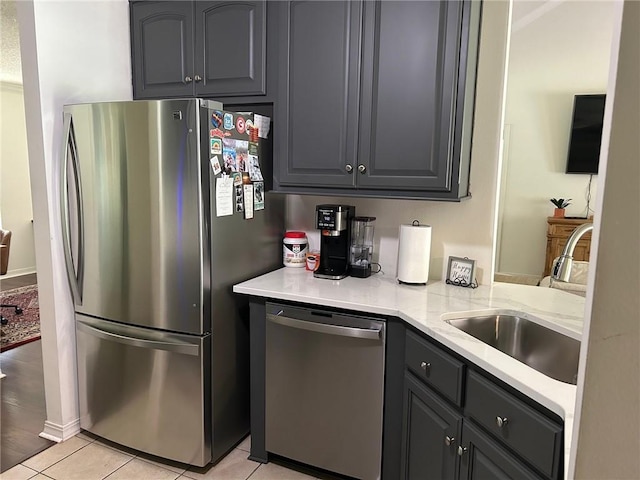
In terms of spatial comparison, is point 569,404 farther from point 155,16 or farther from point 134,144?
point 155,16

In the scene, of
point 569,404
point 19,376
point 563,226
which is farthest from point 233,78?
point 19,376

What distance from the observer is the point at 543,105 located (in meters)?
2.20

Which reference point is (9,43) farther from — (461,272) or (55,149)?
(461,272)

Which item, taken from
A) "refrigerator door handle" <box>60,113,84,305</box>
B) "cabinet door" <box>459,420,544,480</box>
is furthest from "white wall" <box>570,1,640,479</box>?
"refrigerator door handle" <box>60,113,84,305</box>

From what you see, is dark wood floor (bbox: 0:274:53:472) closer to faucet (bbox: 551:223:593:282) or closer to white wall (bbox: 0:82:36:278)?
faucet (bbox: 551:223:593:282)

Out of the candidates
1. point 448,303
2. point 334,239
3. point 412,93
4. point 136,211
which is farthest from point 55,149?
point 448,303

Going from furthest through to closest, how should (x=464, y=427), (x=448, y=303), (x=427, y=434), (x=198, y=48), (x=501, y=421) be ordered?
(x=198, y=48) → (x=448, y=303) → (x=427, y=434) → (x=464, y=427) → (x=501, y=421)

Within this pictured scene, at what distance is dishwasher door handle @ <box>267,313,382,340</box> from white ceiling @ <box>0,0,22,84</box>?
287 cm

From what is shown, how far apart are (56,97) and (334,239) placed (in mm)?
1550

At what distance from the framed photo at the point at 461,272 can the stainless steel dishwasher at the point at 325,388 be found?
23.1 inches

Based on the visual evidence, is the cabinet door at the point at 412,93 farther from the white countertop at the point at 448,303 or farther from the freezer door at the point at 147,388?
the freezer door at the point at 147,388

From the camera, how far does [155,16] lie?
8.25 feet

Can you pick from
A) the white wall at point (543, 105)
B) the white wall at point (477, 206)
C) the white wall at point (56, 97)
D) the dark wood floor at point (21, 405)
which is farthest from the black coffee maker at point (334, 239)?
the dark wood floor at point (21, 405)

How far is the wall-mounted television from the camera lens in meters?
2.05
